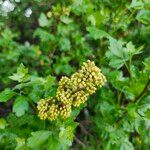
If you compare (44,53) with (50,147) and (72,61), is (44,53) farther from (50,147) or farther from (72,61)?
(50,147)

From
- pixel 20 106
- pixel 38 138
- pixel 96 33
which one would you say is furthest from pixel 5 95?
pixel 96 33

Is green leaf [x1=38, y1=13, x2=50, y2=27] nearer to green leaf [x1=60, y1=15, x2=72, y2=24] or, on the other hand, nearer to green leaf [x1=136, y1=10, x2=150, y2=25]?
green leaf [x1=60, y1=15, x2=72, y2=24]

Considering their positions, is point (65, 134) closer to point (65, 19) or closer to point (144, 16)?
point (144, 16)

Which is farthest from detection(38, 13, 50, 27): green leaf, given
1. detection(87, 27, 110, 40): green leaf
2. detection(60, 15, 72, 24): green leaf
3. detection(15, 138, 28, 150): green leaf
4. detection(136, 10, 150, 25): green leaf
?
detection(15, 138, 28, 150): green leaf

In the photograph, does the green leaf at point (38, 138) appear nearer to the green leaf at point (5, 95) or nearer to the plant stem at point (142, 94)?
the green leaf at point (5, 95)

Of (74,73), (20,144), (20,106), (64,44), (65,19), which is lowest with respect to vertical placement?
(20,144)

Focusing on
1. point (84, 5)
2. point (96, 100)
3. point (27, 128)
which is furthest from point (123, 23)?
point (27, 128)

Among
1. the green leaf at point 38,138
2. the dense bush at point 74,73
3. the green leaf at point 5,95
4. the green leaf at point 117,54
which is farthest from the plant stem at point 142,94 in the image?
the green leaf at point 5,95
